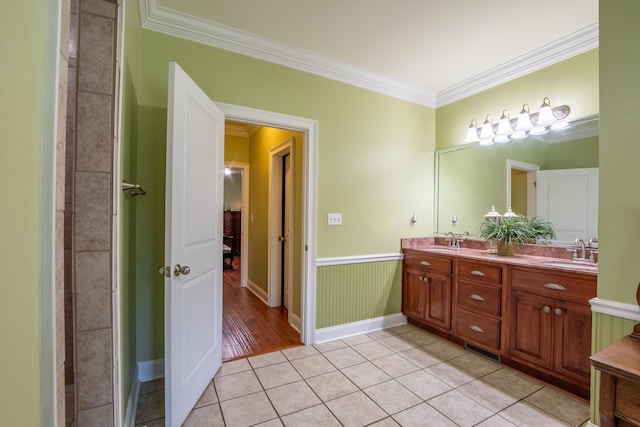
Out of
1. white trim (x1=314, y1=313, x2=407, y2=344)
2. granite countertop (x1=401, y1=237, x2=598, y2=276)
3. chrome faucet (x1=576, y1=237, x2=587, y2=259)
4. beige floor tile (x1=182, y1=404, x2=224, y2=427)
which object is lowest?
beige floor tile (x1=182, y1=404, x2=224, y2=427)

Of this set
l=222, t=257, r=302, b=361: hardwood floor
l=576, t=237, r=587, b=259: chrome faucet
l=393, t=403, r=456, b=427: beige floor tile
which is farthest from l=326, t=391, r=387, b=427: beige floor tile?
l=576, t=237, r=587, b=259: chrome faucet

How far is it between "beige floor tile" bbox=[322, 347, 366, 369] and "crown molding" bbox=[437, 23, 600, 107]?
2.93 meters

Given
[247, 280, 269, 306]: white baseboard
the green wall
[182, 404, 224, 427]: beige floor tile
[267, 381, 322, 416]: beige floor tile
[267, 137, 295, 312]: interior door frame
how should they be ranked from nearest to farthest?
the green wall < [182, 404, 224, 427]: beige floor tile < [267, 381, 322, 416]: beige floor tile < [267, 137, 295, 312]: interior door frame < [247, 280, 269, 306]: white baseboard

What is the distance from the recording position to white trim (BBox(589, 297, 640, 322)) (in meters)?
1.39

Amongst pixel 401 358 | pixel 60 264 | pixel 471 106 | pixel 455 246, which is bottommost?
pixel 401 358

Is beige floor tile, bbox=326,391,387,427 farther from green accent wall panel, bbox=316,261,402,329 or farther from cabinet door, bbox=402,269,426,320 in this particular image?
cabinet door, bbox=402,269,426,320

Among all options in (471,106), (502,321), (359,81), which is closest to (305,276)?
(502,321)

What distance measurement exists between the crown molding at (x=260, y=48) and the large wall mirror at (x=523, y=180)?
1.02 metres

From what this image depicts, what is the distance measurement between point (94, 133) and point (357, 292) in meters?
2.48

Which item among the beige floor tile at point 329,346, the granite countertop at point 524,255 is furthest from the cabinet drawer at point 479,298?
the beige floor tile at point 329,346

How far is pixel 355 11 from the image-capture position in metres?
2.01

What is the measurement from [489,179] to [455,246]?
31.7 inches

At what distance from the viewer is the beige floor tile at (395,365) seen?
2.21 meters

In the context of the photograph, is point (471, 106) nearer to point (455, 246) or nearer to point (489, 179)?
point (489, 179)
